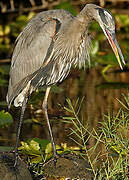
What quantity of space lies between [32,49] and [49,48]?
166mm

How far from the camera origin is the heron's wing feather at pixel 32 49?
14.1ft

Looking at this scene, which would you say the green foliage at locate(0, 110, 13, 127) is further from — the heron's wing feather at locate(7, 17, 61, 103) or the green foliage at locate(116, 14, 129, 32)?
the green foliage at locate(116, 14, 129, 32)

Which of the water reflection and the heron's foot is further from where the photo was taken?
the water reflection

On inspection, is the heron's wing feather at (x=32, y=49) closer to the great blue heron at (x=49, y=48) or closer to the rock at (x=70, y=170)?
the great blue heron at (x=49, y=48)

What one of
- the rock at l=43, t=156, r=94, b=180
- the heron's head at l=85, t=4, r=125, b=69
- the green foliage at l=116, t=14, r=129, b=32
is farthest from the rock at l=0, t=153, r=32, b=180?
the green foliage at l=116, t=14, r=129, b=32

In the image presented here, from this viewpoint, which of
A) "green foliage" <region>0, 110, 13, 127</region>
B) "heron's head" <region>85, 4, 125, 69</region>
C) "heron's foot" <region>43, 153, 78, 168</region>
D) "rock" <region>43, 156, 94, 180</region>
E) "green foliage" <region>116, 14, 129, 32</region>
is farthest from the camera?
"green foliage" <region>116, 14, 129, 32</region>

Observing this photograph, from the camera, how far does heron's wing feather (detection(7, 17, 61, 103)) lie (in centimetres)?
429

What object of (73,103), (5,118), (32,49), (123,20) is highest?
(32,49)

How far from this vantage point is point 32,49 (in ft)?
14.4

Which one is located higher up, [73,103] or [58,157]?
[58,157]

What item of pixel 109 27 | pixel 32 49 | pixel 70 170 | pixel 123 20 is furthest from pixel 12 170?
pixel 123 20

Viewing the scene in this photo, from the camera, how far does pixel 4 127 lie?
571 centimetres

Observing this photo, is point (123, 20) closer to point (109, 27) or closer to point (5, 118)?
point (5, 118)

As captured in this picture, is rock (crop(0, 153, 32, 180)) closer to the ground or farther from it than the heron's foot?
farther from it
